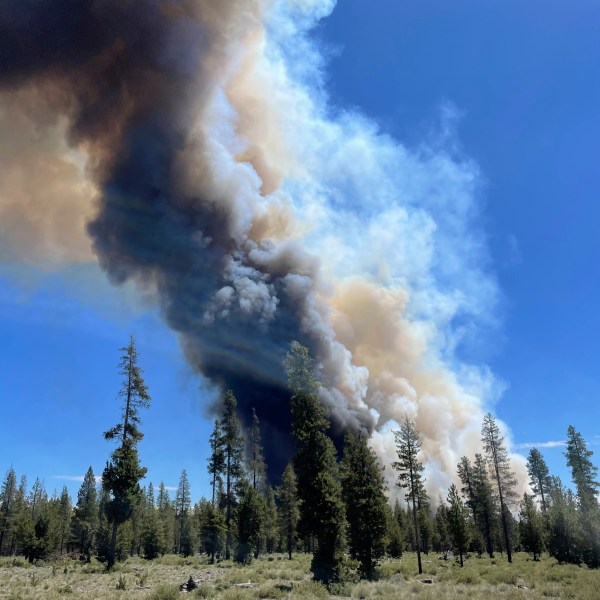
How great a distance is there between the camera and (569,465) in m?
56.8

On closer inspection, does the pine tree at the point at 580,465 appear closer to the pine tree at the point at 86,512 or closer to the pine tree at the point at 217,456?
the pine tree at the point at 217,456

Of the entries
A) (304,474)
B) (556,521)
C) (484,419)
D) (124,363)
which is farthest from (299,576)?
(484,419)

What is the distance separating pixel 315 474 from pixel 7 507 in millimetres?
82798

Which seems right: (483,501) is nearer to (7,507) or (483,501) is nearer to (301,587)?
(301,587)

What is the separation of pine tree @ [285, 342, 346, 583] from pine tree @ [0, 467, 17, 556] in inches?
2873

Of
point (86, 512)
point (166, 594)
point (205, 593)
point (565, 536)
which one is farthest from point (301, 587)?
point (86, 512)

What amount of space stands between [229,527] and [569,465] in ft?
142

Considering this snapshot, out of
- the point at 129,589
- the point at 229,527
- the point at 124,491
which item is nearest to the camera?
the point at 129,589

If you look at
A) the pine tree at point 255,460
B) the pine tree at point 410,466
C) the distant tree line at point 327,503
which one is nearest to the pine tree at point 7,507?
the distant tree line at point 327,503

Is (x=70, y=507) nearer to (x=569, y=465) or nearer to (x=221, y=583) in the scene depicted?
(x=221, y=583)

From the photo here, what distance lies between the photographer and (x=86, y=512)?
8206 cm

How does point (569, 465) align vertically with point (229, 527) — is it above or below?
above

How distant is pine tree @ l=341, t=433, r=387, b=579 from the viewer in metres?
30.2

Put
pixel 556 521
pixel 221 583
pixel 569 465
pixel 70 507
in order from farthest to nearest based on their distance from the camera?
pixel 70 507, pixel 569 465, pixel 556 521, pixel 221 583
